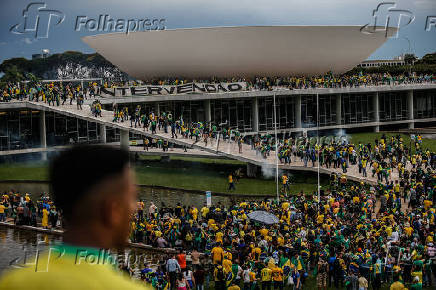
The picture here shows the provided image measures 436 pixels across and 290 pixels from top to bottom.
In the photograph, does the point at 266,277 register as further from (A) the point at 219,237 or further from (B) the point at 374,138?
(B) the point at 374,138

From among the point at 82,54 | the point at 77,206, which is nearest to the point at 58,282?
the point at 77,206

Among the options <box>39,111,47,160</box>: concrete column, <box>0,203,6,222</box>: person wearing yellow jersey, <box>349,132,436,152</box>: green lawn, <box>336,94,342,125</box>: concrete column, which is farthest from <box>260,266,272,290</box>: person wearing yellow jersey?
<box>336,94,342,125</box>: concrete column

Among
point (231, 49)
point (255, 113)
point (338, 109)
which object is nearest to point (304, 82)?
point (255, 113)

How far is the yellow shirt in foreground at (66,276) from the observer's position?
1771 millimetres

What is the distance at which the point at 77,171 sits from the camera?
2.12 m

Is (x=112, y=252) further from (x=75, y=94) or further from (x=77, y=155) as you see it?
(x=75, y=94)

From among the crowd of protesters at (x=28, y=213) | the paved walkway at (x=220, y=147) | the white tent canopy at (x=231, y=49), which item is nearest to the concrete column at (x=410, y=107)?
the white tent canopy at (x=231, y=49)

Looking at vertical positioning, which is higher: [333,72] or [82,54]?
[82,54]

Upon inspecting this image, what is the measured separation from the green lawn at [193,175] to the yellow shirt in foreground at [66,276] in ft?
84.2

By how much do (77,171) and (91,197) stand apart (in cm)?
10

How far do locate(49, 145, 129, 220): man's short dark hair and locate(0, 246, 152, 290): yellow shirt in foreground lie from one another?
0.20 metres

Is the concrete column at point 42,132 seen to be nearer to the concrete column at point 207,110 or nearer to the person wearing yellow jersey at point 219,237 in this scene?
the concrete column at point 207,110

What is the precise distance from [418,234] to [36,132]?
29.3 metres

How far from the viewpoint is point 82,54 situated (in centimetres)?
13612
